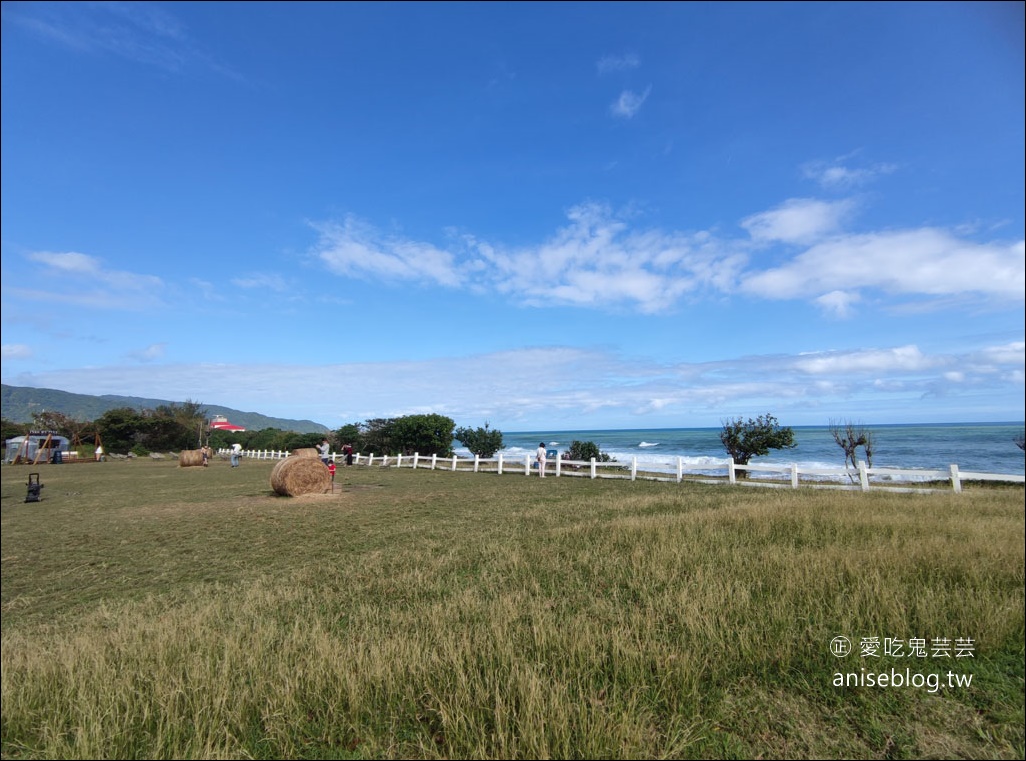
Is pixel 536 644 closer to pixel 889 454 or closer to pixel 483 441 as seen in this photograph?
pixel 483 441

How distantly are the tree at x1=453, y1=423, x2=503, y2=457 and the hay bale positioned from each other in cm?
2844

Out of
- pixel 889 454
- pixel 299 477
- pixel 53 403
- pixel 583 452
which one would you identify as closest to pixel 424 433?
pixel 583 452

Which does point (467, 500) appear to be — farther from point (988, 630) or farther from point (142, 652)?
point (988, 630)

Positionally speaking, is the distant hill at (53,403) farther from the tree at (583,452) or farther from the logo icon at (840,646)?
the tree at (583,452)

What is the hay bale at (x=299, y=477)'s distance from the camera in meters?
15.4

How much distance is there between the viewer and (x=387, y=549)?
8.38 m

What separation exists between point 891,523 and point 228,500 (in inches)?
649

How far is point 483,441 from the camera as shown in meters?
45.0

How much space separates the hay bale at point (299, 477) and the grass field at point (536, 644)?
724 cm

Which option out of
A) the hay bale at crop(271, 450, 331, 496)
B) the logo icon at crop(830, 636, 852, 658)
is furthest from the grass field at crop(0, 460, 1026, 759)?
the hay bale at crop(271, 450, 331, 496)

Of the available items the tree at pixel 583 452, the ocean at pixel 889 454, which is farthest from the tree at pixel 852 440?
the tree at pixel 583 452

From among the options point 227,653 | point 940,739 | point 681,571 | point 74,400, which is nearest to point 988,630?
point 940,739

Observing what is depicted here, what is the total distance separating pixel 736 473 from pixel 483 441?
83.9 feet

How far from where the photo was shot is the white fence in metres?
11.4
